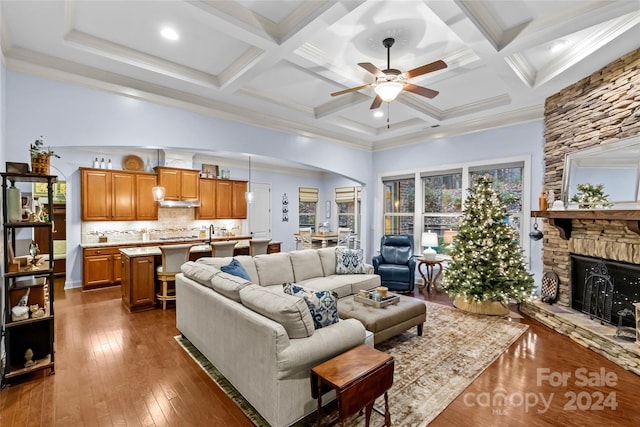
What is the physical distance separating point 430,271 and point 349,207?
4333 millimetres

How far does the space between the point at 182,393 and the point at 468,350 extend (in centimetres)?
285

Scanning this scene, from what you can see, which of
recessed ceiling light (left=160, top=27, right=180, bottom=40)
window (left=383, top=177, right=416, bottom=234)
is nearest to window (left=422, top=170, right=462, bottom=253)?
window (left=383, top=177, right=416, bottom=234)

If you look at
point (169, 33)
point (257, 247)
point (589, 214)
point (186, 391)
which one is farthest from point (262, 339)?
point (589, 214)

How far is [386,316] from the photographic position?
3152 mm

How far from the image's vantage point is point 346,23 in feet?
9.09

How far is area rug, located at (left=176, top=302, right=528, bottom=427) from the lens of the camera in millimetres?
2289

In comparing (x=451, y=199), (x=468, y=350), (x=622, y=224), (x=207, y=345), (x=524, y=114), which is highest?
(x=524, y=114)

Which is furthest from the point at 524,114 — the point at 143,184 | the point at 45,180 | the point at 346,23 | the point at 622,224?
the point at 143,184

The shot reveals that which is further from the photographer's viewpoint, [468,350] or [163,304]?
[163,304]

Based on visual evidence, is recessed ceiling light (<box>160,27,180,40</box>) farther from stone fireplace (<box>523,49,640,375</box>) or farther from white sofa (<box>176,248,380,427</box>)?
stone fireplace (<box>523,49,640,375</box>)

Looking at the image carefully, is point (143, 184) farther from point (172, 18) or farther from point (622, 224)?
point (622, 224)

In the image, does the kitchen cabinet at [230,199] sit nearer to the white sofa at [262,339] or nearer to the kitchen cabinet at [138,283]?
the kitchen cabinet at [138,283]

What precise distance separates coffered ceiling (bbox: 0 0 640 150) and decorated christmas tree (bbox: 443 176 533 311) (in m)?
1.58

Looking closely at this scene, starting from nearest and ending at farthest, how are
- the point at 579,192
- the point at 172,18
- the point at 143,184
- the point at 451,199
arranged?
the point at 172,18
the point at 579,192
the point at 451,199
the point at 143,184
